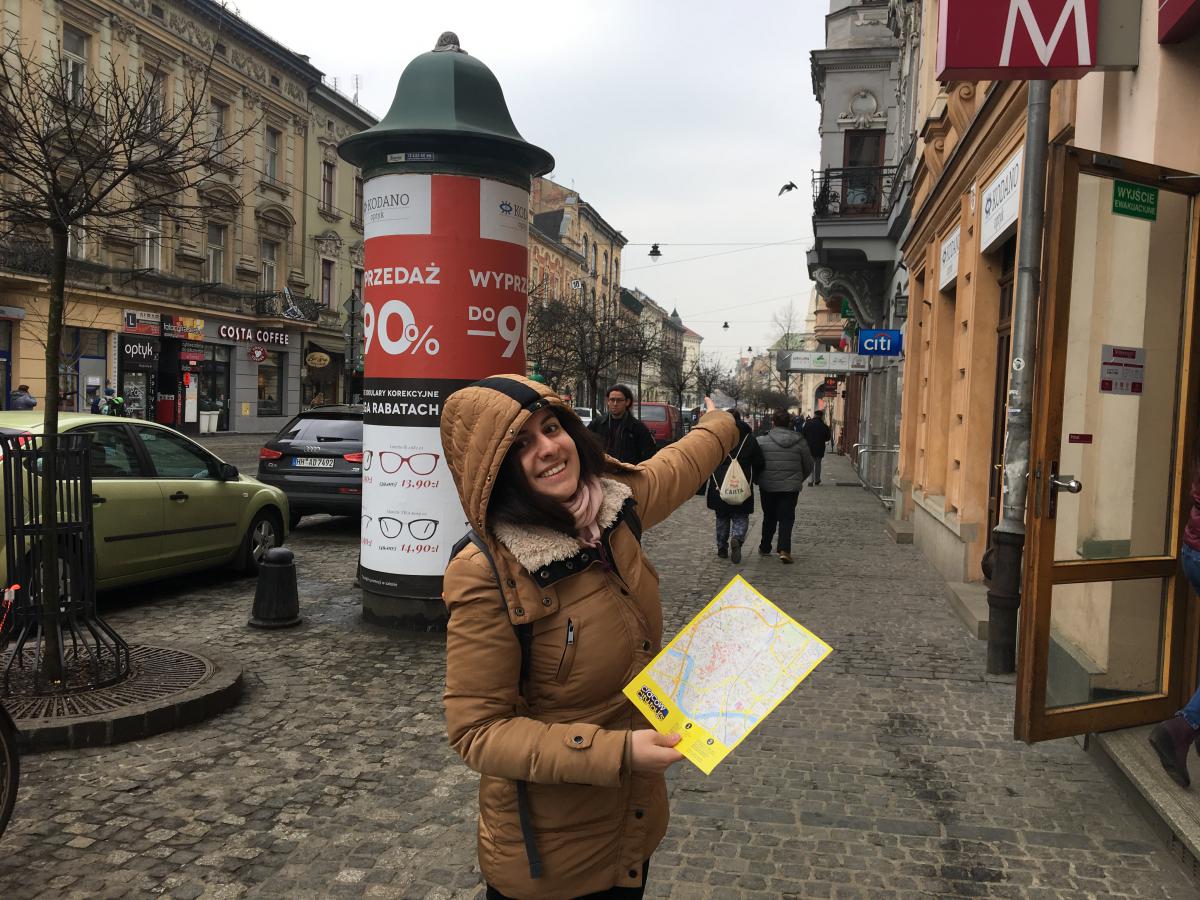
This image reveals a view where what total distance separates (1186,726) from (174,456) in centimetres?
753

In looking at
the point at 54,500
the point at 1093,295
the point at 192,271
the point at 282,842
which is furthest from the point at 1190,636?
the point at 192,271

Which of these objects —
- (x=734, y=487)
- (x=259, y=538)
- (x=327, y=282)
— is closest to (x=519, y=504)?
(x=259, y=538)

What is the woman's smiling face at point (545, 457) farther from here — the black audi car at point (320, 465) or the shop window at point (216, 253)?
the shop window at point (216, 253)

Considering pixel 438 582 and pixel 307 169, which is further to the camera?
pixel 307 169

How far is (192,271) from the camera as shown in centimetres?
3203

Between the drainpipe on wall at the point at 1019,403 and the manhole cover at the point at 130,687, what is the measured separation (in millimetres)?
4986

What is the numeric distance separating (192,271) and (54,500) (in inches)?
1178

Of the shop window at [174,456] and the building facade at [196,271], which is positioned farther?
the building facade at [196,271]

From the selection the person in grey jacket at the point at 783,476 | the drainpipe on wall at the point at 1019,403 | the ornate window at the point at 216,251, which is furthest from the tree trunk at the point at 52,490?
the ornate window at the point at 216,251

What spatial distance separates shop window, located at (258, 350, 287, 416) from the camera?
36.8 meters

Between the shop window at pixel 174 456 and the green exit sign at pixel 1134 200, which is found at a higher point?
the green exit sign at pixel 1134 200

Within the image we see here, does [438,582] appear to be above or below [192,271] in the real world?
below

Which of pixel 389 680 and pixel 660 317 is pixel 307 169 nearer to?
pixel 389 680

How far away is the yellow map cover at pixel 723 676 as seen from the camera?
6.33 ft
